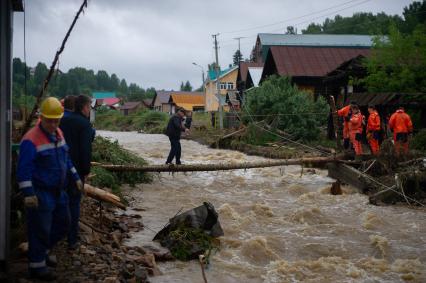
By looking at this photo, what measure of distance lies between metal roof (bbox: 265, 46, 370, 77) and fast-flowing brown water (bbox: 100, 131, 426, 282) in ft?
64.0

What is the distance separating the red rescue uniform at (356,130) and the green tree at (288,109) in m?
7.63

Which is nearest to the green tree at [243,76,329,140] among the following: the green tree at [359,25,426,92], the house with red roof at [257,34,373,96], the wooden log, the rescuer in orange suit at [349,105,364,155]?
the green tree at [359,25,426,92]

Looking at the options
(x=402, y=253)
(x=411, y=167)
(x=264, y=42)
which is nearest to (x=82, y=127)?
(x=402, y=253)

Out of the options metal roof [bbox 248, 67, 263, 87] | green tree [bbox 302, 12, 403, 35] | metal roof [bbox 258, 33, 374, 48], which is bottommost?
metal roof [bbox 248, 67, 263, 87]

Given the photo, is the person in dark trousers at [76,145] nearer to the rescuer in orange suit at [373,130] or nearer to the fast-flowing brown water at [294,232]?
the fast-flowing brown water at [294,232]

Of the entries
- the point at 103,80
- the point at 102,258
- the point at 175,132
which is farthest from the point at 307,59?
the point at 103,80

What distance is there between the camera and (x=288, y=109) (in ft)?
76.0

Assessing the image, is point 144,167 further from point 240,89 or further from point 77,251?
point 240,89

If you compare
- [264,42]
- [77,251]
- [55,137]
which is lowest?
[77,251]

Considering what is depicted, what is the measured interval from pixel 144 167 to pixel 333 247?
5208 mm

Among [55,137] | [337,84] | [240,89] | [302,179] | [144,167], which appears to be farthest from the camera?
[240,89]

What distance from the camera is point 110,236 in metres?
6.62

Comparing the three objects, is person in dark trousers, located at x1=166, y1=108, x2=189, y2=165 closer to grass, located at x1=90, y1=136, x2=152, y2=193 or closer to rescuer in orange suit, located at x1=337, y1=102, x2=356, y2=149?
grass, located at x1=90, y1=136, x2=152, y2=193

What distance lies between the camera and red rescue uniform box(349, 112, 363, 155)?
13781mm
